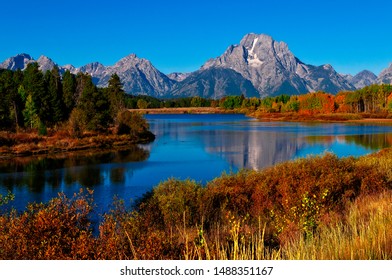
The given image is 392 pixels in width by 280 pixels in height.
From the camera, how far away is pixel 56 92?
88562 mm

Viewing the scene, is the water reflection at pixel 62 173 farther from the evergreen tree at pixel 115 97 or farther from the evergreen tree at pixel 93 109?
the evergreen tree at pixel 115 97

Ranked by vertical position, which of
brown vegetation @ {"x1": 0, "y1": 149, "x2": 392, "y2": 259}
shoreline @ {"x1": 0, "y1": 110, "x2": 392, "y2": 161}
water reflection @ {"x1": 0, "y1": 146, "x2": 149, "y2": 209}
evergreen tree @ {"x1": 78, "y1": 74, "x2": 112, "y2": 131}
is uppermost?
evergreen tree @ {"x1": 78, "y1": 74, "x2": 112, "y2": 131}

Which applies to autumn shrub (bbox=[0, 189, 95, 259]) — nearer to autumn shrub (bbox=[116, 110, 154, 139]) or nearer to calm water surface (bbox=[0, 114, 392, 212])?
calm water surface (bbox=[0, 114, 392, 212])

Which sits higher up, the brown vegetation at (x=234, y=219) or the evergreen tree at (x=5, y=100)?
the evergreen tree at (x=5, y=100)

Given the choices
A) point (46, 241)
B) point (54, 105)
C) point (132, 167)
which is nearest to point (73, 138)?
point (54, 105)

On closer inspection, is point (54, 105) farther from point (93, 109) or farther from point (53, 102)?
point (93, 109)

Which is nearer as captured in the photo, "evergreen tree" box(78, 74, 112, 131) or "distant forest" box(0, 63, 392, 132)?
"evergreen tree" box(78, 74, 112, 131)

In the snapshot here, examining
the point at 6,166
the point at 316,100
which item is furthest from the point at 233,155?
the point at 316,100

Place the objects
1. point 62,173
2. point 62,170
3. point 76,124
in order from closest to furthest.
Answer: point 62,173 < point 62,170 < point 76,124

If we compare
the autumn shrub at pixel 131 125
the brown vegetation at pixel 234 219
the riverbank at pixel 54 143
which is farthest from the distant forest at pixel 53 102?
the brown vegetation at pixel 234 219

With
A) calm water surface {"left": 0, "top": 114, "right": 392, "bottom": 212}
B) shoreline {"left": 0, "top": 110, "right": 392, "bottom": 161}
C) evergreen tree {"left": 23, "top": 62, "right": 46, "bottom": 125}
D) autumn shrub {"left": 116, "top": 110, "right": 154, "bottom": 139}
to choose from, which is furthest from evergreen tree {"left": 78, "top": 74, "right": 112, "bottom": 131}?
calm water surface {"left": 0, "top": 114, "right": 392, "bottom": 212}

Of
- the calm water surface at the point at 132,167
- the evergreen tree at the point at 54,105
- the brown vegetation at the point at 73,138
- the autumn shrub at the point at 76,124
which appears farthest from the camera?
the evergreen tree at the point at 54,105

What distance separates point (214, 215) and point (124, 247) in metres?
9.67
